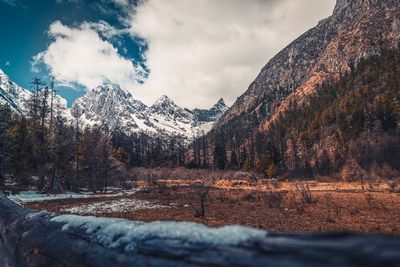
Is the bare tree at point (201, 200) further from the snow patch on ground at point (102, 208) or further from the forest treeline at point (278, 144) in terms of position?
the forest treeline at point (278, 144)

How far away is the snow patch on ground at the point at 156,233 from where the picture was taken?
186cm

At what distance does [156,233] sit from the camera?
2328mm

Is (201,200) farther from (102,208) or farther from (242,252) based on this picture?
(242,252)

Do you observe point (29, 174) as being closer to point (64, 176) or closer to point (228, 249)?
point (64, 176)

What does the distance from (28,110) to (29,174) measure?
12694 millimetres

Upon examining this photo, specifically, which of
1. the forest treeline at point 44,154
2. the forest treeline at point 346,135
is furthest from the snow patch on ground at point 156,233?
the forest treeline at point 346,135

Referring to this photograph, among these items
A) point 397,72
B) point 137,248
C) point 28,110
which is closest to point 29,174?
point 28,110

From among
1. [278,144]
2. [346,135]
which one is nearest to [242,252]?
[346,135]

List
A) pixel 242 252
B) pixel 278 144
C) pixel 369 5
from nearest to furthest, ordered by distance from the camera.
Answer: pixel 242 252 < pixel 278 144 < pixel 369 5

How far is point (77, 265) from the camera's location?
2838 millimetres

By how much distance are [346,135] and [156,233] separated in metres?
85.2

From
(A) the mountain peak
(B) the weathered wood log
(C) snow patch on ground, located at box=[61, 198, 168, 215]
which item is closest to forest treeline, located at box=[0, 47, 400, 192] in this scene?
(C) snow patch on ground, located at box=[61, 198, 168, 215]

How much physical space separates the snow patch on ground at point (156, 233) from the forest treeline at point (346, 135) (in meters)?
49.4

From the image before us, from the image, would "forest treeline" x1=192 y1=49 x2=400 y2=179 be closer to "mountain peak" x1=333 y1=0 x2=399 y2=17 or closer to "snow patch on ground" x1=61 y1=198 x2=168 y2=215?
"snow patch on ground" x1=61 y1=198 x2=168 y2=215
